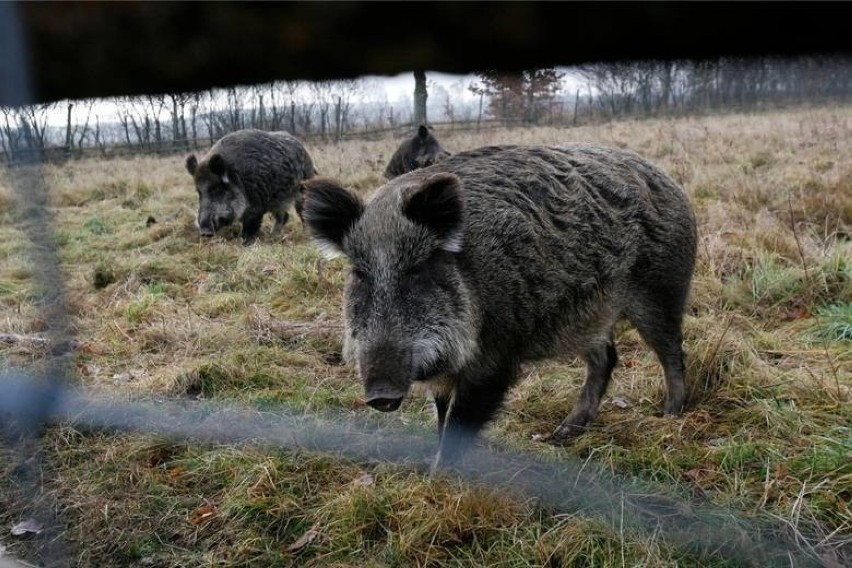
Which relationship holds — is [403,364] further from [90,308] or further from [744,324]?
[90,308]

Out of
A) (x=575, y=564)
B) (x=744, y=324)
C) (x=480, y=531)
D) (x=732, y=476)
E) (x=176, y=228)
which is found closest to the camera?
(x=575, y=564)

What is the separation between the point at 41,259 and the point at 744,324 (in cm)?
431

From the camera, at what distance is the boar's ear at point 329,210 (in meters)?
3.02

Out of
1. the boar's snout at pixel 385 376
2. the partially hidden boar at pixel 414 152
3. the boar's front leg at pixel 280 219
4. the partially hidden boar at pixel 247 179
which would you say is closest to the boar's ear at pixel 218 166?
the partially hidden boar at pixel 247 179

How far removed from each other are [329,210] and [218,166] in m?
6.35

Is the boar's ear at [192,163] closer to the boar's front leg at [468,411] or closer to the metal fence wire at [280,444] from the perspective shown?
the metal fence wire at [280,444]

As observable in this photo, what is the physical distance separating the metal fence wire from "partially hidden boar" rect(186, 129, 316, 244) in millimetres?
5462

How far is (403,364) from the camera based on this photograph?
2.66 metres

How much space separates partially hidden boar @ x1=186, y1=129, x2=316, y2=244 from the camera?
8.99 meters

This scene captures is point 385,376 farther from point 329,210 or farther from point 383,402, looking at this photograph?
point 329,210

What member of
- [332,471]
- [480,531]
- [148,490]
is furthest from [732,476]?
[148,490]

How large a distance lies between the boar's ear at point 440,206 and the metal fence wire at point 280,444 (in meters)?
1.07

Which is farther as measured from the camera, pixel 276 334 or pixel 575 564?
pixel 276 334

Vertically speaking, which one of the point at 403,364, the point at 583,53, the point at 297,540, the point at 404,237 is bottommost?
the point at 297,540
